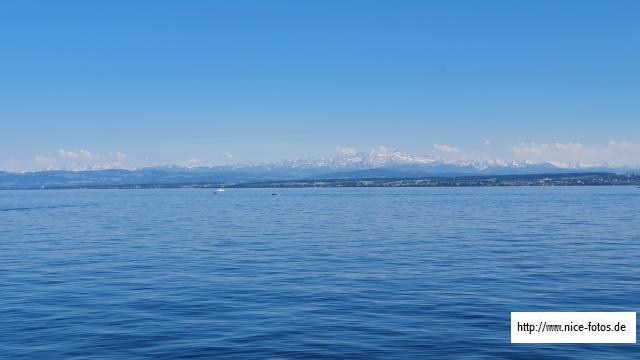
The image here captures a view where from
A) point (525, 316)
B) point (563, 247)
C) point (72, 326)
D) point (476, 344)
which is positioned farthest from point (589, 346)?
point (563, 247)

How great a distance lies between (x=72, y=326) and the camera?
28.0 meters

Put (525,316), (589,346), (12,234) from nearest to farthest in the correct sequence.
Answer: (589,346) → (525,316) → (12,234)

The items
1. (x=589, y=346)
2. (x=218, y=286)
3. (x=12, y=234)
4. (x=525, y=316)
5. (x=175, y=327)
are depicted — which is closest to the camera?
(x=589, y=346)

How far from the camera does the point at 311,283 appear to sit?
3884 centimetres

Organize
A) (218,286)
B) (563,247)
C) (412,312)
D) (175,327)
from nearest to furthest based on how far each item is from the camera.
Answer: (175,327) < (412,312) < (218,286) < (563,247)

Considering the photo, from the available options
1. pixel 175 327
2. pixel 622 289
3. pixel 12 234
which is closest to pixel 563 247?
pixel 622 289

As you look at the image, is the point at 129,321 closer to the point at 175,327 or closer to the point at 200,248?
the point at 175,327

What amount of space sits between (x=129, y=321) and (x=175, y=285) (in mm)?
9876

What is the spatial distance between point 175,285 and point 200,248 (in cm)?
2222

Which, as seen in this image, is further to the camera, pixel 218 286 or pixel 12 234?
pixel 12 234

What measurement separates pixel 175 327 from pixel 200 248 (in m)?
33.6

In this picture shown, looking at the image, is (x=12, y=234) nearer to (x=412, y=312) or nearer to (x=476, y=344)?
(x=412, y=312)

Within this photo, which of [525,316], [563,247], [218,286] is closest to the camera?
[525,316]

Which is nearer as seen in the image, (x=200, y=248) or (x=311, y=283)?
(x=311, y=283)
